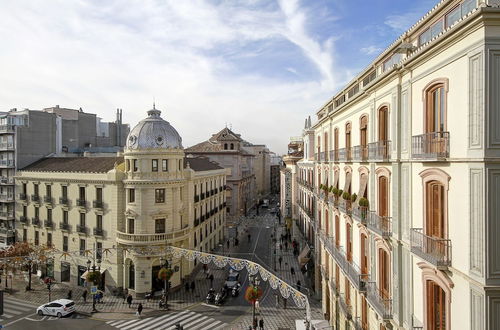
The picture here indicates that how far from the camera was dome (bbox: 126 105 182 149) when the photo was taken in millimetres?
35625

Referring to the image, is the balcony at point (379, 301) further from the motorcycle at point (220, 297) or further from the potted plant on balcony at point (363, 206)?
the motorcycle at point (220, 297)

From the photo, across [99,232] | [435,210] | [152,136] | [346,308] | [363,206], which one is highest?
[152,136]

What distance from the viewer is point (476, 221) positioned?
28.4ft

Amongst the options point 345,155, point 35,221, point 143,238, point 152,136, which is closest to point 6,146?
point 35,221

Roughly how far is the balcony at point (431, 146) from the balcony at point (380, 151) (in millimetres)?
2235

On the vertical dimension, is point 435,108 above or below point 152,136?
below

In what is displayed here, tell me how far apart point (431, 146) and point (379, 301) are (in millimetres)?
7431

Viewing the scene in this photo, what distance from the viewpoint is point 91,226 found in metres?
37.7

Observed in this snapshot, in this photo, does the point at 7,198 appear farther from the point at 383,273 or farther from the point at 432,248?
the point at 432,248

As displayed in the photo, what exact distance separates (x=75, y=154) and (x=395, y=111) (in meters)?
53.5

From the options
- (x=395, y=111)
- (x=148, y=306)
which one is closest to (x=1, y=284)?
(x=148, y=306)

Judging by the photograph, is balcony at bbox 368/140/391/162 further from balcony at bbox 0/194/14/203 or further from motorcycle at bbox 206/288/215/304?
balcony at bbox 0/194/14/203

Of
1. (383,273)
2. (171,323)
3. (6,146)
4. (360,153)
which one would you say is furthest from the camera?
(6,146)

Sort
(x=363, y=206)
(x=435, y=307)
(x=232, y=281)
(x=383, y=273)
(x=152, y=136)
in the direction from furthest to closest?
(x=232, y=281) → (x=152, y=136) → (x=363, y=206) → (x=383, y=273) → (x=435, y=307)
